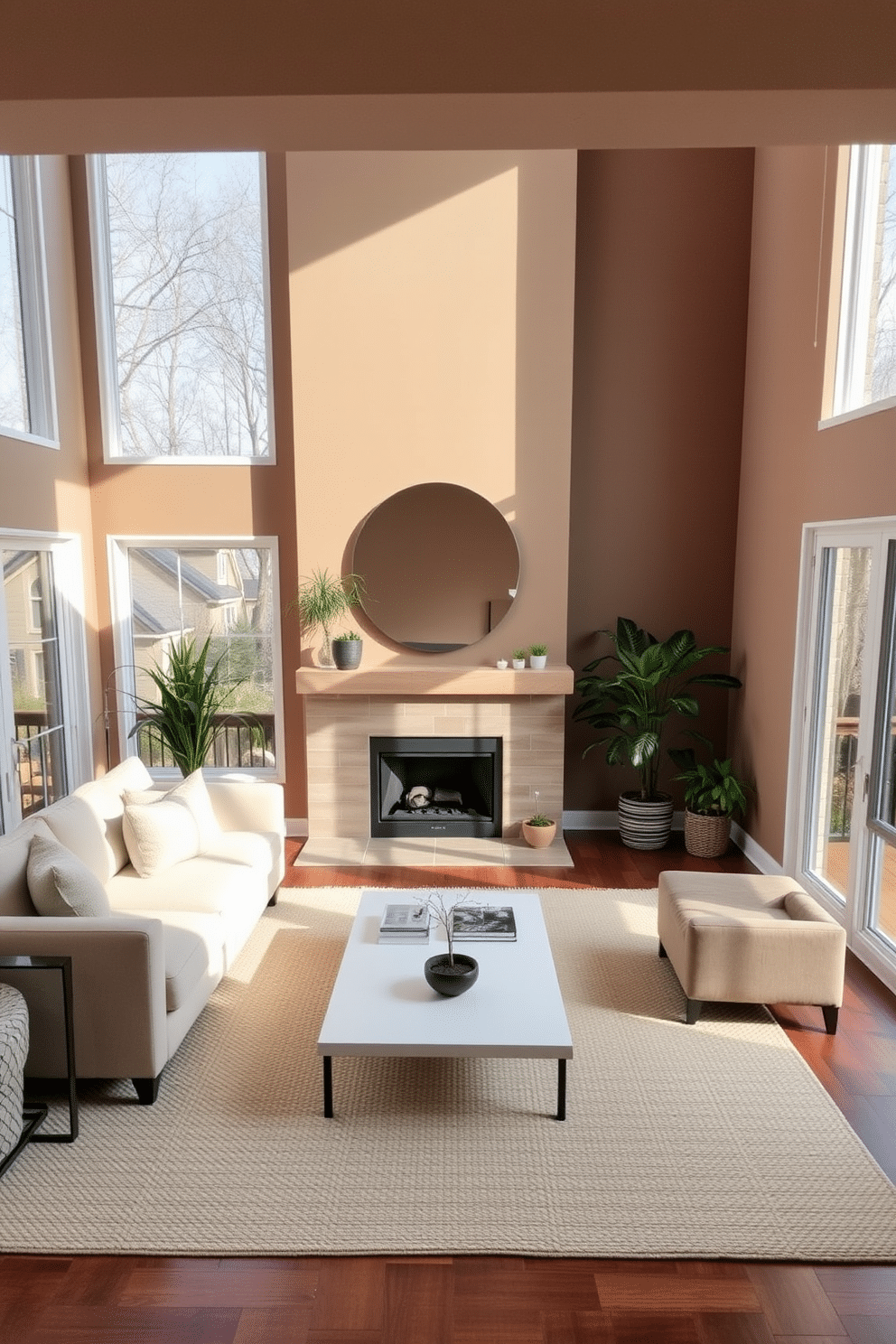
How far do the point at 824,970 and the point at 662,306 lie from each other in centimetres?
415

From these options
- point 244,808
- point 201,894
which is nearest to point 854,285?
point 244,808

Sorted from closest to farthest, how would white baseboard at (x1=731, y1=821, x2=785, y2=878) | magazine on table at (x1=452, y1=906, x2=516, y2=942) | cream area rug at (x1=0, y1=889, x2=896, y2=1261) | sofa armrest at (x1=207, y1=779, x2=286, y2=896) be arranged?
cream area rug at (x1=0, y1=889, x2=896, y2=1261)
magazine on table at (x1=452, y1=906, x2=516, y2=942)
sofa armrest at (x1=207, y1=779, x2=286, y2=896)
white baseboard at (x1=731, y1=821, x2=785, y2=878)

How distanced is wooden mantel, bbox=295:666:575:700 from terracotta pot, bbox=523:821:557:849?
830 mm

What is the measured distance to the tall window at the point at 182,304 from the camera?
18.1 ft

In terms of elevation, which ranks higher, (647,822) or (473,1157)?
(647,822)

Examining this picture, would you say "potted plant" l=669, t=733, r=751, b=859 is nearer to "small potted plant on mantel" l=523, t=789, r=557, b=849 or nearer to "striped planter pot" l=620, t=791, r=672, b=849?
"striped planter pot" l=620, t=791, r=672, b=849

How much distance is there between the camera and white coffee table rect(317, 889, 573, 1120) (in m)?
2.73

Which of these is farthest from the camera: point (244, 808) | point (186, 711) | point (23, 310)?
point (186, 711)

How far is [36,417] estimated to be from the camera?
5238mm

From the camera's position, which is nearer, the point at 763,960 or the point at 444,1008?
the point at 444,1008

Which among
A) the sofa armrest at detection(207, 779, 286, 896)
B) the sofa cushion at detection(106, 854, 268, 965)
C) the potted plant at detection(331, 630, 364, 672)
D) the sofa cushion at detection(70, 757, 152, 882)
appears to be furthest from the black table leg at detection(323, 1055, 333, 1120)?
the potted plant at detection(331, 630, 364, 672)

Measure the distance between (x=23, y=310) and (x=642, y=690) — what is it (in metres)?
4.24

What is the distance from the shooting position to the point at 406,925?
11.6ft

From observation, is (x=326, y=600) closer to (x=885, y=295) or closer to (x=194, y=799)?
(x=194, y=799)
